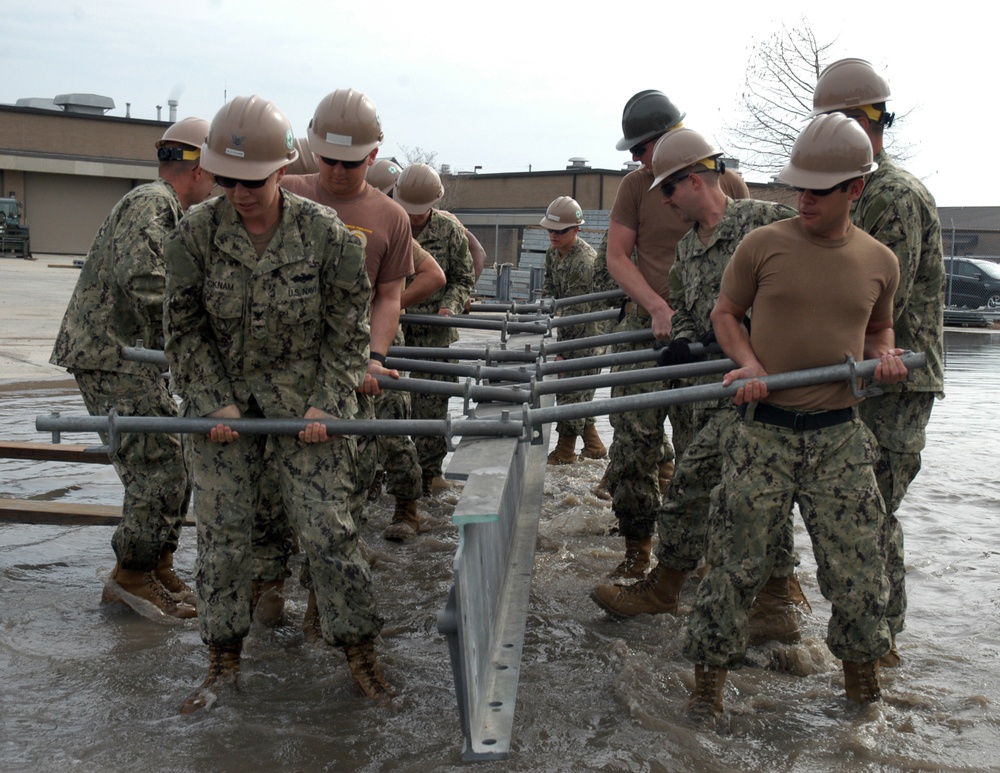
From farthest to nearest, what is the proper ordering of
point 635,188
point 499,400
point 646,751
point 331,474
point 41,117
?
point 41,117
point 635,188
point 499,400
point 331,474
point 646,751

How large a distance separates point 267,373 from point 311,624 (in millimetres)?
1372

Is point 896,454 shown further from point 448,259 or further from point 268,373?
point 448,259

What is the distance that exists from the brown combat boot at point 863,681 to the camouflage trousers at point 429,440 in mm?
3805

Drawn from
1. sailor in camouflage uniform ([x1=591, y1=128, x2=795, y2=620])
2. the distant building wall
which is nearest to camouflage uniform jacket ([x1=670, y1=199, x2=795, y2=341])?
sailor in camouflage uniform ([x1=591, y1=128, x2=795, y2=620])

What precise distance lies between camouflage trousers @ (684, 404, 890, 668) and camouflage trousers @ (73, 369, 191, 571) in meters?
2.61

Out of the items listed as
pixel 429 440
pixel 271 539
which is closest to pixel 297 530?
pixel 271 539

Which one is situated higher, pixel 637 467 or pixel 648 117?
pixel 648 117

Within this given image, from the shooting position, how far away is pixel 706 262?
5.18 metres

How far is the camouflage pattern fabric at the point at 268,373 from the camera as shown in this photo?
13.5 ft

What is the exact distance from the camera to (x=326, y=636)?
4.28 meters

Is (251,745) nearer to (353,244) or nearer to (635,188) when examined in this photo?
(353,244)

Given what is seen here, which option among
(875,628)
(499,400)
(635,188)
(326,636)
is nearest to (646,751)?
(875,628)

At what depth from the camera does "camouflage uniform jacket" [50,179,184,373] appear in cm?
507

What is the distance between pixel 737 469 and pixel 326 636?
1.63 m
